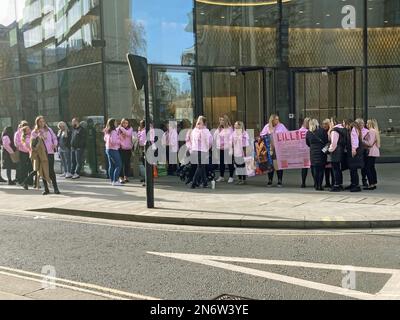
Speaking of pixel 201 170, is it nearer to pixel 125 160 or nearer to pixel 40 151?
pixel 125 160

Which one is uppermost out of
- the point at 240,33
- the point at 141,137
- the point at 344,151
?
the point at 240,33

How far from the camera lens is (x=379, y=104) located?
54.1 feet

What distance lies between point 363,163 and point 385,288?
6213mm

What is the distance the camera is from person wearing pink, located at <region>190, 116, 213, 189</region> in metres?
11.9

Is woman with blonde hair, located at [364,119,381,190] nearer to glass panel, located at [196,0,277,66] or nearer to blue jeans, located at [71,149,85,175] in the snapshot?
glass panel, located at [196,0,277,66]

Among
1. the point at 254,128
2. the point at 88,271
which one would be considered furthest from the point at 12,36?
the point at 88,271

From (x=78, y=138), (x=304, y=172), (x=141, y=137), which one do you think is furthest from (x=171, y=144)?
(x=304, y=172)

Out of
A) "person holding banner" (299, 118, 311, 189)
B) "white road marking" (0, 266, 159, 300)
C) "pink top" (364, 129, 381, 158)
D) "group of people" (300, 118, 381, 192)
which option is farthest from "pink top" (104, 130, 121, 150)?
"white road marking" (0, 266, 159, 300)

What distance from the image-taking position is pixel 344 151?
11078mm

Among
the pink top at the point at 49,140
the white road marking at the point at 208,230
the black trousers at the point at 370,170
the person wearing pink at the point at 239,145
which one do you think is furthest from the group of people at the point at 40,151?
the black trousers at the point at 370,170

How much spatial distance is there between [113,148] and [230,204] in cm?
435

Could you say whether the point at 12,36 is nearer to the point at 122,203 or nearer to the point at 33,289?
the point at 122,203

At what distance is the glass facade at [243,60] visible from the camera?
50.0 ft

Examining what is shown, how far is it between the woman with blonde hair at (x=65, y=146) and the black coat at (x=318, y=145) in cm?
736
